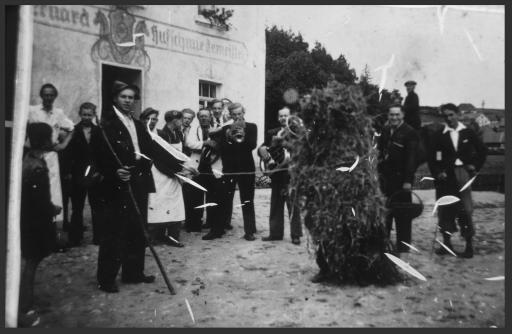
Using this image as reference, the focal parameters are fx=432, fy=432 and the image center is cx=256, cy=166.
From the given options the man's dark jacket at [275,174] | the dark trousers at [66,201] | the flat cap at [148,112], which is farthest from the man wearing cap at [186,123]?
the dark trousers at [66,201]

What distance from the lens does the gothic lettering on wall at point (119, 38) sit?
3930 millimetres

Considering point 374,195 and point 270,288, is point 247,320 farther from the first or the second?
point 374,195

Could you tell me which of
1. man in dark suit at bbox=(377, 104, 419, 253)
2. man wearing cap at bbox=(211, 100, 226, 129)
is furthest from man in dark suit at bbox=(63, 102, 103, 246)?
man in dark suit at bbox=(377, 104, 419, 253)

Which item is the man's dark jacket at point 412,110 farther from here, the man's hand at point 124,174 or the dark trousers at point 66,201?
the dark trousers at point 66,201

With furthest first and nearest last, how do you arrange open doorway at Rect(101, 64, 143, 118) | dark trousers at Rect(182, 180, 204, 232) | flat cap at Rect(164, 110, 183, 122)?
dark trousers at Rect(182, 180, 204, 232)
flat cap at Rect(164, 110, 183, 122)
open doorway at Rect(101, 64, 143, 118)

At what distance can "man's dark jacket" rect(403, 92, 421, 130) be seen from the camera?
4332 millimetres

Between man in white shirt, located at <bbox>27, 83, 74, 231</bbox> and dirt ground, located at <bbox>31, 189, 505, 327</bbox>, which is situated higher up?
man in white shirt, located at <bbox>27, 83, 74, 231</bbox>

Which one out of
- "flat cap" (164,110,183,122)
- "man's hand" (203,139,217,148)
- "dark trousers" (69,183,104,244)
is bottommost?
"dark trousers" (69,183,104,244)

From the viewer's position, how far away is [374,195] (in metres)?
3.59

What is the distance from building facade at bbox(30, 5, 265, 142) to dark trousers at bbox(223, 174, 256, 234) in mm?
538

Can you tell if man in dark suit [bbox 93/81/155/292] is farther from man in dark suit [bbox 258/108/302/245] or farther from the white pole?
man in dark suit [bbox 258/108/302/245]

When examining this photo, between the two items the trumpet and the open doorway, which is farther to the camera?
the trumpet

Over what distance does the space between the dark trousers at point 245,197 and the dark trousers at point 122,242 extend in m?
1.06

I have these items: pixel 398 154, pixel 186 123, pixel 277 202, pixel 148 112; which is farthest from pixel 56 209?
pixel 398 154
